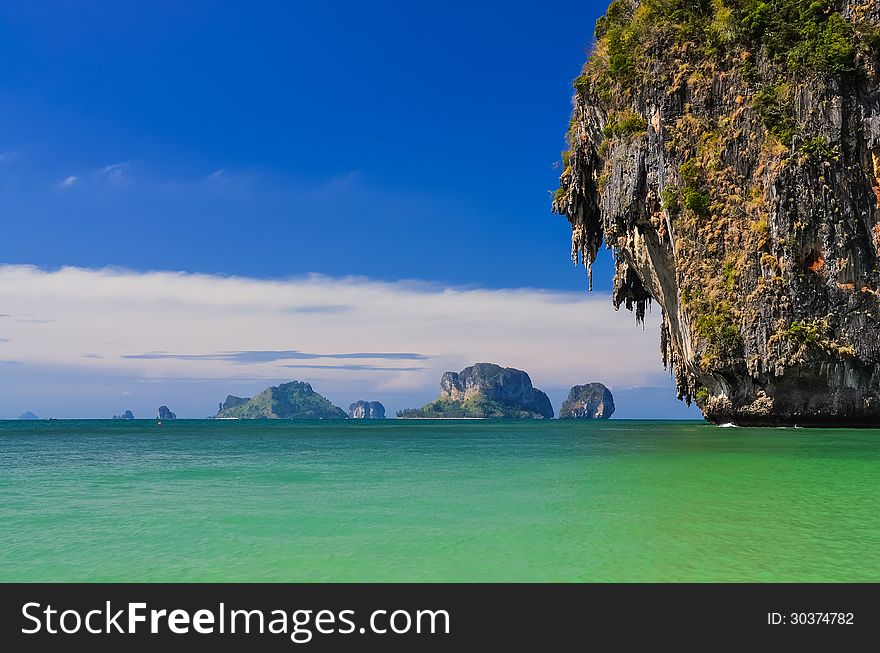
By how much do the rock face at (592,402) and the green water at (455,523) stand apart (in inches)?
6816

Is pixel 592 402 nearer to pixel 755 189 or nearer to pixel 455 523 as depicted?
pixel 755 189

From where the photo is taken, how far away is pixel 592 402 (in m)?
185

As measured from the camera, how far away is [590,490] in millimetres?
10953

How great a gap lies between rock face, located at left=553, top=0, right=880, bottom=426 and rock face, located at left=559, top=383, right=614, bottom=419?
15240 cm

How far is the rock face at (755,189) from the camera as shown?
2827 cm

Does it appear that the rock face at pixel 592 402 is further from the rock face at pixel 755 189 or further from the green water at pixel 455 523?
the green water at pixel 455 523

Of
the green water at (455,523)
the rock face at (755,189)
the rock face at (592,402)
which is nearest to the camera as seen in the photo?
the green water at (455,523)

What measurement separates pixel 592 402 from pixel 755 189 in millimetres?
160280

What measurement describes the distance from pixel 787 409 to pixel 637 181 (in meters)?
13.3

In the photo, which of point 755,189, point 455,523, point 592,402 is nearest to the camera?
point 455,523

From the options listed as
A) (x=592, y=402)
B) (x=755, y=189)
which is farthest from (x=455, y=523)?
(x=592, y=402)

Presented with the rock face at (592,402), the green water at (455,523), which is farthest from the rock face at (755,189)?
the rock face at (592,402)
